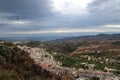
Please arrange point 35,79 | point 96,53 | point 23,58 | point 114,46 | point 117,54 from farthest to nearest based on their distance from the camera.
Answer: point 114,46 < point 96,53 < point 117,54 < point 23,58 < point 35,79

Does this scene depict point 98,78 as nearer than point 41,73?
No

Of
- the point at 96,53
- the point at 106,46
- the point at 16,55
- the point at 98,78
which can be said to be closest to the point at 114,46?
the point at 106,46

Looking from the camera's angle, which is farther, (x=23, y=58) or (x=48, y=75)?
(x=23, y=58)

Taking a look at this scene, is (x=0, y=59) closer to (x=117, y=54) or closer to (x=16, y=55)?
(x=16, y=55)

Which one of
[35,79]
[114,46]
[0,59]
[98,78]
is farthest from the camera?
[114,46]

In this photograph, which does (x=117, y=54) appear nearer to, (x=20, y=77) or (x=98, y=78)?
(x=98, y=78)

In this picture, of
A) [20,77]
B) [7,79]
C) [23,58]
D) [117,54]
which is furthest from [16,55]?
[117,54]

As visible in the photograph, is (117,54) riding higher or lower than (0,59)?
lower

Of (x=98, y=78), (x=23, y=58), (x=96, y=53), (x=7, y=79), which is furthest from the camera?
(x=96, y=53)

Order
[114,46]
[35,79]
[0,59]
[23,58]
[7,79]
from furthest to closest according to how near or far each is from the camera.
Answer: [114,46], [23,58], [0,59], [35,79], [7,79]
